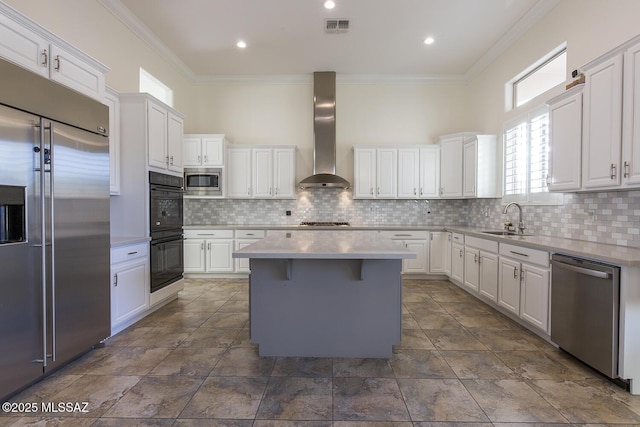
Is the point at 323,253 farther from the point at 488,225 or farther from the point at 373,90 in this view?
the point at 373,90

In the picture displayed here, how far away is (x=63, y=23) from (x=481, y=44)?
5041 millimetres

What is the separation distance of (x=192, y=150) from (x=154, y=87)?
1054mm

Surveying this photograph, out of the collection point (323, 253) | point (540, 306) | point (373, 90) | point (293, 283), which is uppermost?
point (373, 90)

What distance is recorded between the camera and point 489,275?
351cm

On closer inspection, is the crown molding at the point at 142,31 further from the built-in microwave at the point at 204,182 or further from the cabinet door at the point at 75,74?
the built-in microwave at the point at 204,182

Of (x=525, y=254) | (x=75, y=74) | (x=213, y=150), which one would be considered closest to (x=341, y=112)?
(x=213, y=150)

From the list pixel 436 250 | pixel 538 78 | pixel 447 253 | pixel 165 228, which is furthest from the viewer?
pixel 436 250

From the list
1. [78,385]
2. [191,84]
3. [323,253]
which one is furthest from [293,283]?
[191,84]

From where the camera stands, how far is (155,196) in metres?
3.35

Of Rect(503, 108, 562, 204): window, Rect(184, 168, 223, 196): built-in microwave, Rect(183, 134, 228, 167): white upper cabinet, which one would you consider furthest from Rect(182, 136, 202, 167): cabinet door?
Rect(503, 108, 562, 204): window

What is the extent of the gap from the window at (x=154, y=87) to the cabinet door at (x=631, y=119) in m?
5.09

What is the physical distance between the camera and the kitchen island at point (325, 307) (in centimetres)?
238

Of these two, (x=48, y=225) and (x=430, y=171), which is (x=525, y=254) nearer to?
(x=430, y=171)

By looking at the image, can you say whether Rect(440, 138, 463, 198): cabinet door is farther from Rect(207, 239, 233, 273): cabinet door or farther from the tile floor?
Rect(207, 239, 233, 273): cabinet door
